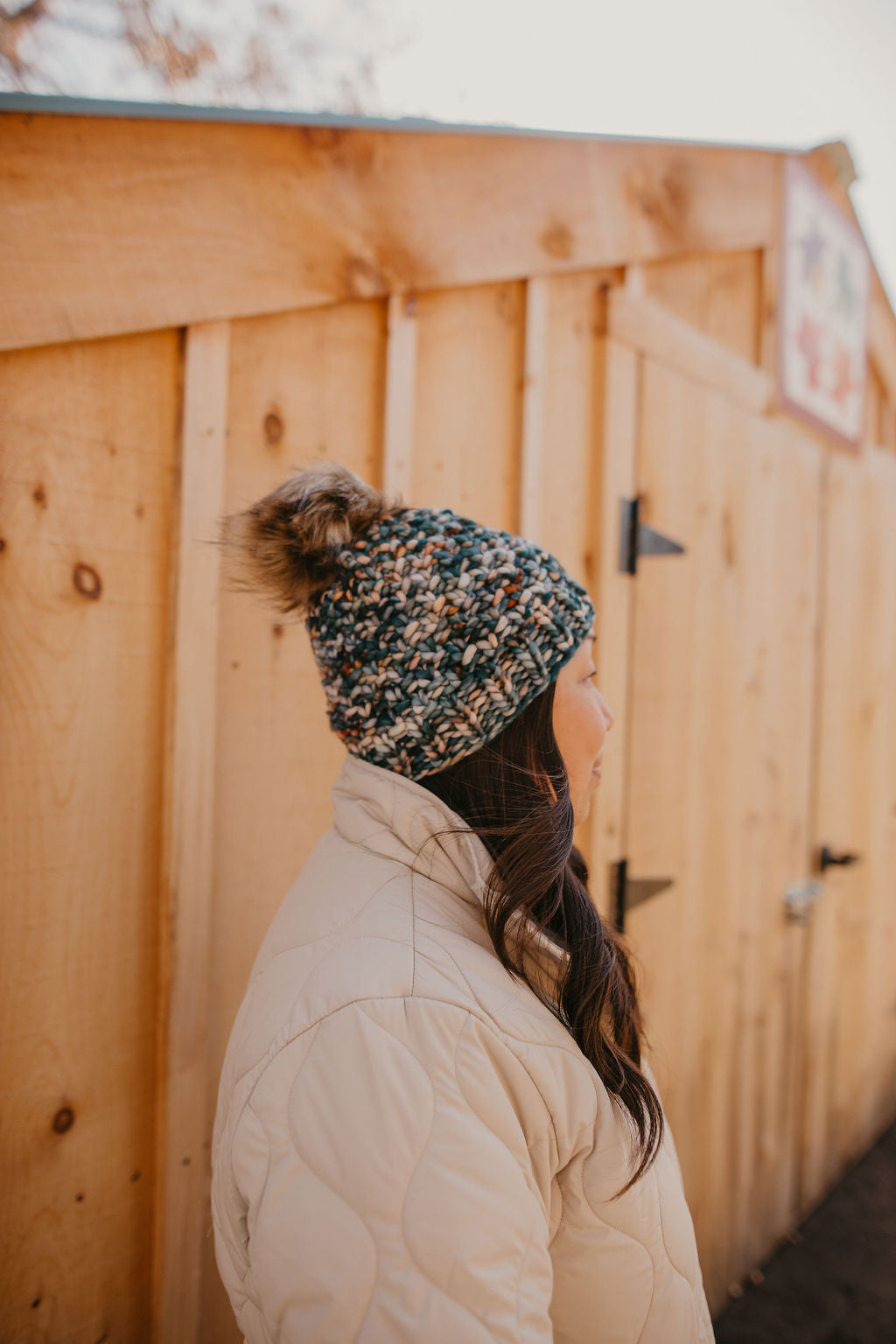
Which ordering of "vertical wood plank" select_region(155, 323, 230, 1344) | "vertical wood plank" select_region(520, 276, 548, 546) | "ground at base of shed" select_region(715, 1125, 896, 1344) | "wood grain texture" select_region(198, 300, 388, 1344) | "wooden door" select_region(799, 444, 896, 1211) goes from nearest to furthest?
"vertical wood plank" select_region(155, 323, 230, 1344) → "wood grain texture" select_region(198, 300, 388, 1344) → "vertical wood plank" select_region(520, 276, 548, 546) → "ground at base of shed" select_region(715, 1125, 896, 1344) → "wooden door" select_region(799, 444, 896, 1211)

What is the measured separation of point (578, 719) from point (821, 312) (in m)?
2.46

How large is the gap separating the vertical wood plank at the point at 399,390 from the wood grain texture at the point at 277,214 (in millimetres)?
49

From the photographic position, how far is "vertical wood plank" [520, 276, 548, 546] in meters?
1.85

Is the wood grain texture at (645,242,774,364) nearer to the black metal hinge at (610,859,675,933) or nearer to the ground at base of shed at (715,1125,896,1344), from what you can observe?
the black metal hinge at (610,859,675,933)

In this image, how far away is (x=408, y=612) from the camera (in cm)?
99

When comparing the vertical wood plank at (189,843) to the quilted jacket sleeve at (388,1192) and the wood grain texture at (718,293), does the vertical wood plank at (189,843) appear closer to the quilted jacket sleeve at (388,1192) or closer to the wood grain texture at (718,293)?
the quilted jacket sleeve at (388,1192)

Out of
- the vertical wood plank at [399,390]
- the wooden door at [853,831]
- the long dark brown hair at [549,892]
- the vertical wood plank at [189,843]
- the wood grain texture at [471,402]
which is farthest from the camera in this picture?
the wooden door at [853,831]

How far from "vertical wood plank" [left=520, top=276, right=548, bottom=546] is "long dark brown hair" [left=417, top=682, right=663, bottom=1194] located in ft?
2.85

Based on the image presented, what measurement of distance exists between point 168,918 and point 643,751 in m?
1.35

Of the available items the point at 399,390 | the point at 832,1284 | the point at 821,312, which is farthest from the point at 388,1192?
the point at 821,312

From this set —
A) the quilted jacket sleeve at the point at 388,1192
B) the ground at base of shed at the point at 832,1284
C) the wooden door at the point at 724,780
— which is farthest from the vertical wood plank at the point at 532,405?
the ground at base of shed at the point at 832,1284

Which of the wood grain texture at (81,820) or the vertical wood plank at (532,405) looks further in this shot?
the vertical wood plank at (532,405)

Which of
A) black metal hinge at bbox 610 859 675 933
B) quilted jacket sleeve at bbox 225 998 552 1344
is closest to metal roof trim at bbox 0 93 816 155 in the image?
quilted jacket sleeve at bbox 225 998 552 1344

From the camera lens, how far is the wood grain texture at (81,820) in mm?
1174
